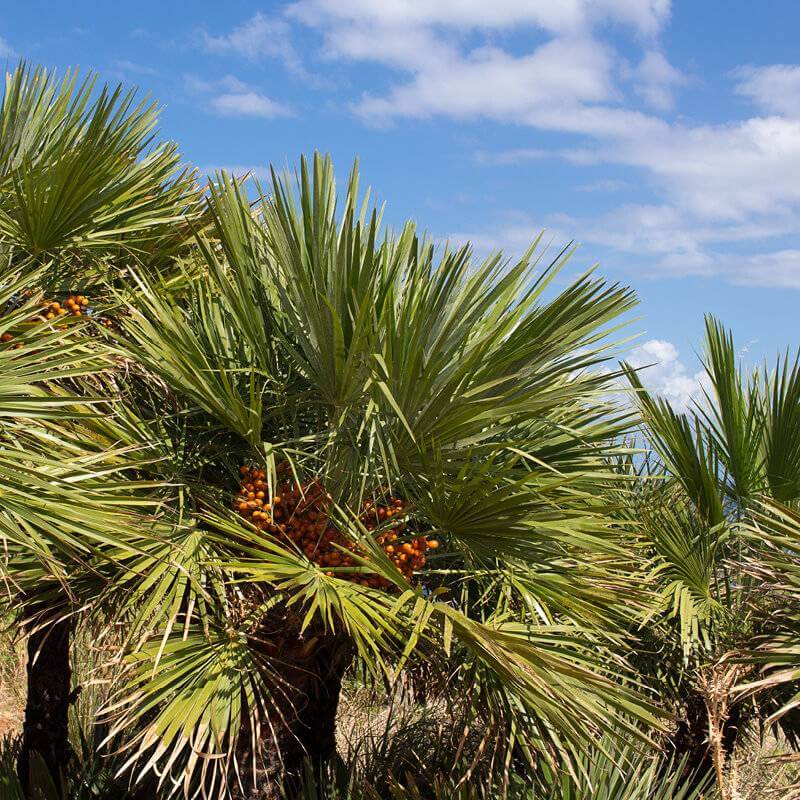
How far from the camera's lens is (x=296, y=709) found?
3.79 metres

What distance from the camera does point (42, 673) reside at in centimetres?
518

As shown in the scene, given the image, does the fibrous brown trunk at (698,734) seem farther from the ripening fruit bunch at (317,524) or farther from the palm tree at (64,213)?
the palm tree at (64,213)

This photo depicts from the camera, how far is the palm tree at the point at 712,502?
5.14 meters

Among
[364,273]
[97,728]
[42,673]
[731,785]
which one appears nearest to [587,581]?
[731,785]

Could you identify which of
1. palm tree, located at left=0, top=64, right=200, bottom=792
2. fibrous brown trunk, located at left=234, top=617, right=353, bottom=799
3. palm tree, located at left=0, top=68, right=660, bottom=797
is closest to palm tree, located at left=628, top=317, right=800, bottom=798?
palm tree, located at left=0, top=68, right=660, bottom=797

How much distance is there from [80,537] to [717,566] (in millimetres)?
3605

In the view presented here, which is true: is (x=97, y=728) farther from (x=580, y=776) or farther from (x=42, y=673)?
(x=580, y=776)

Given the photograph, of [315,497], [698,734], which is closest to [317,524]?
[315,497]

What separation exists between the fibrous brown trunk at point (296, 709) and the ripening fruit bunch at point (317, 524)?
291 mm

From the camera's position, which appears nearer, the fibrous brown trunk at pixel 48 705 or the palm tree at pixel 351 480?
the palm tree at pixel 351 480

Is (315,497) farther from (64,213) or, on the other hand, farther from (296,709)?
(64,213)

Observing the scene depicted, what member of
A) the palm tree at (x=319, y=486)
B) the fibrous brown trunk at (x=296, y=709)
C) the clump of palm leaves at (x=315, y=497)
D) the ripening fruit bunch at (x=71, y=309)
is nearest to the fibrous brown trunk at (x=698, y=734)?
the clump of palm leaves at (x=315, y=497)

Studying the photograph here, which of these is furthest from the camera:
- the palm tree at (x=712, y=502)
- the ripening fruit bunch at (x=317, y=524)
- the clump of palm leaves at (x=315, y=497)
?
the palm tree at (x=712, y=502)

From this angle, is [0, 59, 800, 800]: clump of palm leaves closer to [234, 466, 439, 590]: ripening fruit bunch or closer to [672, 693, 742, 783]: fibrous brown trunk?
Result: [234, 466, 439, 590]: ripening fruit bunch
